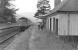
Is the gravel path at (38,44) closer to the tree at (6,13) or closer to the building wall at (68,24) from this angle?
the building wall at (68,24)

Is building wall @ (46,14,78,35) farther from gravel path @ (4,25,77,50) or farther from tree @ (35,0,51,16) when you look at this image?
tree @ (35,0,51,16)

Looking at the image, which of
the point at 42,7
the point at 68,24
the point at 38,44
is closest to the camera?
the point at 38,44

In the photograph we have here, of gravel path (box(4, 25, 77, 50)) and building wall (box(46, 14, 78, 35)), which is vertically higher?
building wall (box(46, 14, 78, 35))

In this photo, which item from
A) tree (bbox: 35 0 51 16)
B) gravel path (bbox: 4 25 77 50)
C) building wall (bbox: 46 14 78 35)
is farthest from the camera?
tree (bbox: 35 0 51 16)

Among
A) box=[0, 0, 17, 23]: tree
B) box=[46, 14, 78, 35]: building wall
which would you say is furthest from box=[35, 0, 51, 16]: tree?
box=[46, 14, 78, 35]: building wall

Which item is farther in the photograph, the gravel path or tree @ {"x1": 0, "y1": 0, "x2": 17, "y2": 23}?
tree @ {"x1": 0, "y1": 0, "x2": 17, "y2": 23}

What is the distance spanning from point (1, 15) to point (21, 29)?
33.0m

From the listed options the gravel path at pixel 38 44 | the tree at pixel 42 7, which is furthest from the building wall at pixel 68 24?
the tree at pixel 42 7

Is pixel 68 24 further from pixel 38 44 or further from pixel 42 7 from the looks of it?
pixel 42 7

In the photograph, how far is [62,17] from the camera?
1380 cm

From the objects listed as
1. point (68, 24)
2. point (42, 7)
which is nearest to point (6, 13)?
point (42, 7)

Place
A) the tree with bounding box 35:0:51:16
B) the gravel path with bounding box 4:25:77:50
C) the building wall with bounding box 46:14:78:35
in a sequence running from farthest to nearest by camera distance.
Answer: the tree with bounding box 35:0:51:16 < the building wall with bounding box 46:14:78:35 < the gravel path with bounding box 4:25:77:50

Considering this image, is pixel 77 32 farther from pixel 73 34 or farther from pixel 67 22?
pixel 67 22

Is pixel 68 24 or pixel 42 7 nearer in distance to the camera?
pixel 68 24
